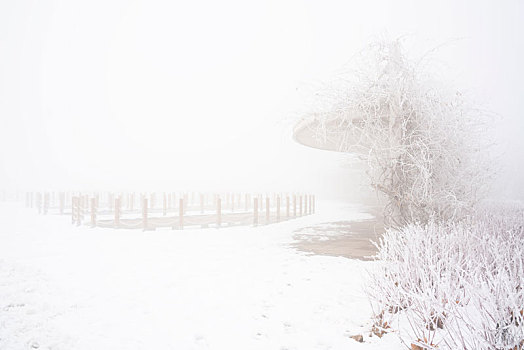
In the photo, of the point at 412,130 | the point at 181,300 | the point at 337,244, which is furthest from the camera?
the point at 337,244

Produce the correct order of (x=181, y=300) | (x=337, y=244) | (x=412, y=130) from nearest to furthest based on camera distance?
(x=181, y=300) → (x=412, y=130) → (x=337, y=244)

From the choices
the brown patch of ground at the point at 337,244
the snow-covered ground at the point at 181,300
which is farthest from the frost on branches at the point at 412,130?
the snow-covered ground at the point at 181,300

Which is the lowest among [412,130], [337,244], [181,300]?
[337,244]

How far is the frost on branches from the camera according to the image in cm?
629

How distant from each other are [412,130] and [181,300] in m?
5.70

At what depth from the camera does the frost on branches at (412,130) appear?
6289 millimetres

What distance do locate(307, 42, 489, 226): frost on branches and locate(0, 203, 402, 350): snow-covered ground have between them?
212cm

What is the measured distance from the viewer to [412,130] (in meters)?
6.31

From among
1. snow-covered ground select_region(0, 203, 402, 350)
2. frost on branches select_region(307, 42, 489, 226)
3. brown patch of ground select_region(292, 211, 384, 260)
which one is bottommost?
brown patch of ground select_region(292, 211, 384, 260)

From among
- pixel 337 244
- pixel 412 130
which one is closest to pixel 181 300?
pixel 337 244

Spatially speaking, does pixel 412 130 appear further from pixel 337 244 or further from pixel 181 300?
pixel 181 300

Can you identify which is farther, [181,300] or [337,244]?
[337,244]

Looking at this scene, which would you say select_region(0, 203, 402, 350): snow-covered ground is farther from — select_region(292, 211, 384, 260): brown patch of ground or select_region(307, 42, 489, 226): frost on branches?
select_region(307, 42, 489, 226): frost on branches

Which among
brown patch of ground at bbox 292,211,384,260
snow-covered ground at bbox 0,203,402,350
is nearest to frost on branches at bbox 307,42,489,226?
brown patch of ground at bbox 292,211,384,260
